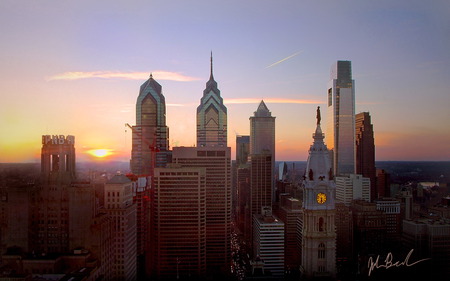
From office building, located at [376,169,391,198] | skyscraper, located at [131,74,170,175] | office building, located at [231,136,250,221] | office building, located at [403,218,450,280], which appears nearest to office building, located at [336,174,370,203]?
office building, located at [376,169,391,198]

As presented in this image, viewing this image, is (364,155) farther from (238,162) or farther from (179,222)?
(238,162)

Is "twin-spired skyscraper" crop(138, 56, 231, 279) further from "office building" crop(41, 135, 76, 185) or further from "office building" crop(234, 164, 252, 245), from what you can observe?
"office building" crop(41, 135, 76, 185)

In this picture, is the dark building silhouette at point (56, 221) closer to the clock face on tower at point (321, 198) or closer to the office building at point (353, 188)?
the clock face on tower at point (321, 198)

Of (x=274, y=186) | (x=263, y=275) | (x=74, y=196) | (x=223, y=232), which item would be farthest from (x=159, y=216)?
(x=274, y=186)

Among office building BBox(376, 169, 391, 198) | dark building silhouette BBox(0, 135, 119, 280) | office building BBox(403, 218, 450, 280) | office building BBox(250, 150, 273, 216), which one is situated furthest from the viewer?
office building BBox(250, 150, 273, 216)

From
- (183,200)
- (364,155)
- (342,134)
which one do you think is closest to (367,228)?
(364,155)
